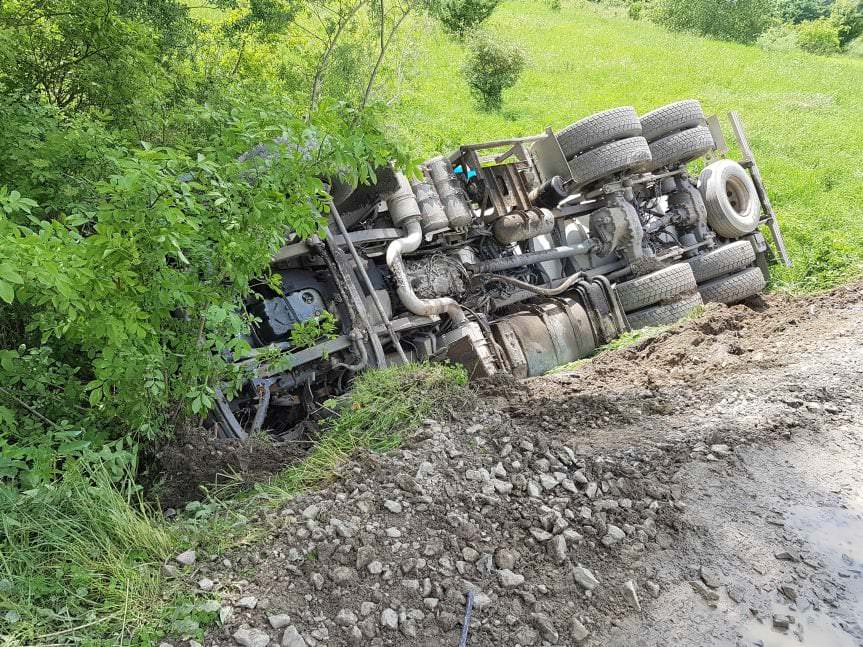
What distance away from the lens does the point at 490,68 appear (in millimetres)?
15328

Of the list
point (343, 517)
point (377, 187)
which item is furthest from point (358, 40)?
point (343, 517)

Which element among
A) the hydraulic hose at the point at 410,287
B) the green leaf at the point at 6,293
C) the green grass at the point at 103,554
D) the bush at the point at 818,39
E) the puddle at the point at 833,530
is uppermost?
the bush at the point at 818,39

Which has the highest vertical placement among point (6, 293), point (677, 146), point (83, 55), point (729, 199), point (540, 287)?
point (83, 55)

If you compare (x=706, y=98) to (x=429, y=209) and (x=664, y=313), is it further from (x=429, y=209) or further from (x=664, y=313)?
(x=429, y=209)

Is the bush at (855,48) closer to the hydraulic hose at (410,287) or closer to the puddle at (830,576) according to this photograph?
the hydraulic hose at (410,287)

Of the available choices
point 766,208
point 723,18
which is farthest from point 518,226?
point 723,18

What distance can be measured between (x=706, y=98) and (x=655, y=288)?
14020 millimetres

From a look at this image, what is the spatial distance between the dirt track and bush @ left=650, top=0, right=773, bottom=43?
3037 centimetres

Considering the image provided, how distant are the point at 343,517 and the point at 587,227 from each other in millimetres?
4935

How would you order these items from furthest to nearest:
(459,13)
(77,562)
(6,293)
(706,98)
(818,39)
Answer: (818,39)
(706,98)
(459,13)
(77,562)
(6,293)

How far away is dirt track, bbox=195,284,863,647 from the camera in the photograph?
2102 mm

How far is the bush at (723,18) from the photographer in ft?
→ 93.1

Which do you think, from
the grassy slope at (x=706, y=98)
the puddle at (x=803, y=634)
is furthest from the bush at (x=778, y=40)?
the puddle at (x=803, y=634)

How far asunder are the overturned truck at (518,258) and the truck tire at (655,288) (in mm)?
14
